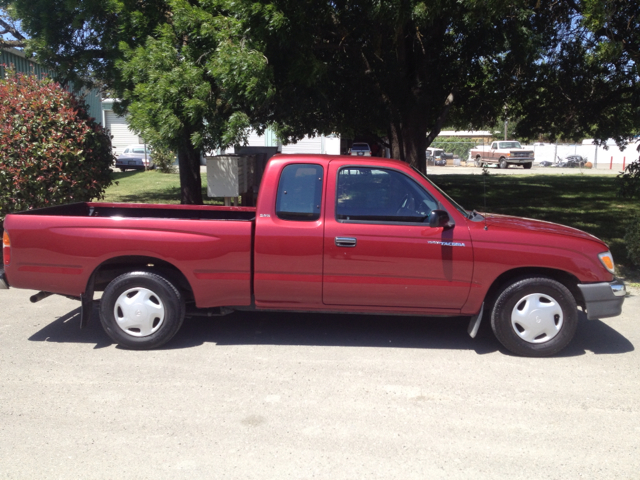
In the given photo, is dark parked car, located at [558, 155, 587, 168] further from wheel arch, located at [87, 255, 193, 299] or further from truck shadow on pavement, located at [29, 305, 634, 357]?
wheel arch, located at [87, 255, 193, 299]

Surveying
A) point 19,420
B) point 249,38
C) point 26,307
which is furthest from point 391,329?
point 249,38

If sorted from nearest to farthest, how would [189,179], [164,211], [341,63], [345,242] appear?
[345,242] < [164,211] < [341,63] < [189,179]

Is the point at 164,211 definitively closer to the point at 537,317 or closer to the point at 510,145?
the point at 537,317

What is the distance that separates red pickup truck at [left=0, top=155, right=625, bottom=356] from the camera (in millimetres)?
5676

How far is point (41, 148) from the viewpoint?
9.32 m

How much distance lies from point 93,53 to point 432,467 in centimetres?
1242

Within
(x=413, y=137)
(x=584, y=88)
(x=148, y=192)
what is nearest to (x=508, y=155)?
(x=584, y=88)

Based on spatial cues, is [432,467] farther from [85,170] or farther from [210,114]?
[85,170]

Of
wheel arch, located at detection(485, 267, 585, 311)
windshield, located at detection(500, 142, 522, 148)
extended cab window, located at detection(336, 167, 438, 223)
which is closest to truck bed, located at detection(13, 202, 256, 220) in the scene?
extended cab window, located at detection(336, 167, 438, 223)

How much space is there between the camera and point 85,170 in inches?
384

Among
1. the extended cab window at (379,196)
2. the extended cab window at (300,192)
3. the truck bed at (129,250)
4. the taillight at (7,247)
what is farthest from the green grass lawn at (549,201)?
the taillight at (7,247)

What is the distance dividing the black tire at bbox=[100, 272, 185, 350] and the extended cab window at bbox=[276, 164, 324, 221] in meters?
1.30

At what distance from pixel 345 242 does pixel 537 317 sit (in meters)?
1.89

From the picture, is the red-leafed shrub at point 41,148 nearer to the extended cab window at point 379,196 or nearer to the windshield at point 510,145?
the extended cab window at point 379,196
